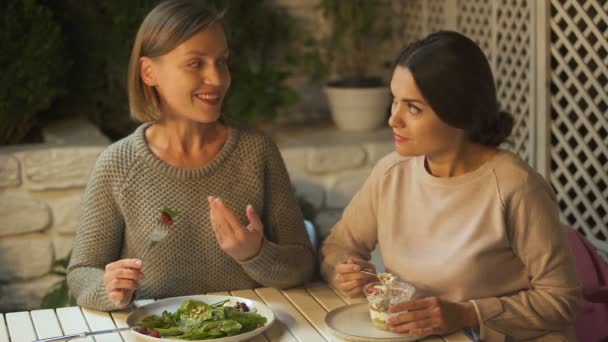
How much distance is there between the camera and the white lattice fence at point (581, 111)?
3736 mm

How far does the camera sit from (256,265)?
7.54ft

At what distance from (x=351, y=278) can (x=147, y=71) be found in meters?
0.69

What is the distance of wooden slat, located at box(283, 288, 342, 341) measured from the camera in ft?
6.79

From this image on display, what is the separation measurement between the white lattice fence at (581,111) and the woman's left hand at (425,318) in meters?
1.89

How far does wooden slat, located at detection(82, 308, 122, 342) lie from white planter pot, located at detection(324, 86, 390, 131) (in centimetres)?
270

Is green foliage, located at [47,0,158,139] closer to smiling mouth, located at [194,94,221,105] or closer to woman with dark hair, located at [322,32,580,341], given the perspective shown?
smiling mouth, located at [194,94,221,105]

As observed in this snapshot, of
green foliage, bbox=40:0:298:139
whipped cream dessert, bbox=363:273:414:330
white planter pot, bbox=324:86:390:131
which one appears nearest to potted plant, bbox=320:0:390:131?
white planter pot, bbox=324:86:390:131

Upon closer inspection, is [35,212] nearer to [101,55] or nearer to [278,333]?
[101,55]

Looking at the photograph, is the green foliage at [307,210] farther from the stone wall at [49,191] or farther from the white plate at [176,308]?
the white plate at [176,308]

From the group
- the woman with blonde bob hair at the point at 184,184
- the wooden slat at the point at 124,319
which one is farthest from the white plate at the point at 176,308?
the woman with blonde bob hair at the point at 184,184

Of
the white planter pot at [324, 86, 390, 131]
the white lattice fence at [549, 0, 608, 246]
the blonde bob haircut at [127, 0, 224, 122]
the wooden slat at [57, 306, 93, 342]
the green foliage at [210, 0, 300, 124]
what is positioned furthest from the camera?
the white planter pot at [324, 86, 390, 131]

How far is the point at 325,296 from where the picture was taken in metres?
2.29

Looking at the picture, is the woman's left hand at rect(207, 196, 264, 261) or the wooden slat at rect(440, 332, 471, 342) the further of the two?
the woman's left hand at rect(207, 196, 264, 261)

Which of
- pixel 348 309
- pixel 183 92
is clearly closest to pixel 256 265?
pixel 348 309
